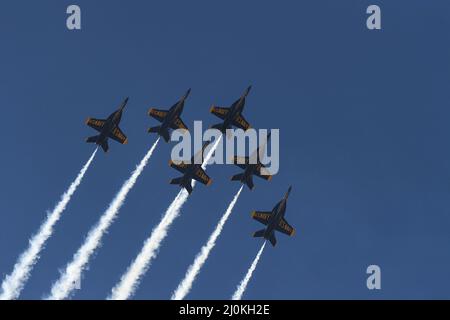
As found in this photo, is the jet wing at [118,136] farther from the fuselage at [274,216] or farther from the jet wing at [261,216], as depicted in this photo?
the fuselage at [274,216]

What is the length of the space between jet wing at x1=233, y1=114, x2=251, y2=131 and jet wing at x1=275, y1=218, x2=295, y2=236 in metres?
22.5

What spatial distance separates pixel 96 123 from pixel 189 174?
23.0 metres

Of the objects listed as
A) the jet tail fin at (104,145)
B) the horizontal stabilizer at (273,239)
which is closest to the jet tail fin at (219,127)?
the jet tail fin at (104,145)

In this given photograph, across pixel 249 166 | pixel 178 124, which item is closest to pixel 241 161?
pixel 249 166

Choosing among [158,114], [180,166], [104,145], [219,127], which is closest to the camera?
[104,145]

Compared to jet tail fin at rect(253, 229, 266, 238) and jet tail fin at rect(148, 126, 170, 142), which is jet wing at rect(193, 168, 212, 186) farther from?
jet tail fin at rect(253, 229, 266, 238)

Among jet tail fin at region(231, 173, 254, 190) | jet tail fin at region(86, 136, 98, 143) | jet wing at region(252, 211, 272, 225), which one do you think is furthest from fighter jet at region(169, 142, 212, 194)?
jet tail fin at region(86, 136, 98, 143)

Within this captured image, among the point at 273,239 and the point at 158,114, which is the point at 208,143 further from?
the point at 273,239

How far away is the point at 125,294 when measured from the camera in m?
131

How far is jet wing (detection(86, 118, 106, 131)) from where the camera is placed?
487ft

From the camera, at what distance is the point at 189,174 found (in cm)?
15175

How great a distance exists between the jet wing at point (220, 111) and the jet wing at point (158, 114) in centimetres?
1023

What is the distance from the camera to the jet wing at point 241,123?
154 meters
